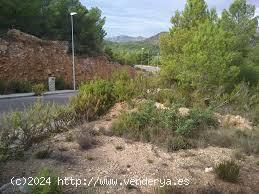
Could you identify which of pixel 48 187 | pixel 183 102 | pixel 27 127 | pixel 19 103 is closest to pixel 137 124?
pixel 27 127

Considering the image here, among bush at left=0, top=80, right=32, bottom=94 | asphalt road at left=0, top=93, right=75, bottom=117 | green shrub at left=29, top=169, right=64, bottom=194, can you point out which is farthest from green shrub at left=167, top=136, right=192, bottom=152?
bush at left=0, top=80, right=32, bottom=94

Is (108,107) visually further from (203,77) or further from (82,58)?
(82,58)

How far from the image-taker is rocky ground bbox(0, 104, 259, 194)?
22.0 ft

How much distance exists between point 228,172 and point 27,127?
12.6ft

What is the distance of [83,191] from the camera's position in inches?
244

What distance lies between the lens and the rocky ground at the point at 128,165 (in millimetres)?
6711

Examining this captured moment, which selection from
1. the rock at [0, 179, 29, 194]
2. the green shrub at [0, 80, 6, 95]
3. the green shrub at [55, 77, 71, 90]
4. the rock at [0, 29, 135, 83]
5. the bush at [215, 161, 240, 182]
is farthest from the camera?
the green shrub at [55, 77, 71, 90]

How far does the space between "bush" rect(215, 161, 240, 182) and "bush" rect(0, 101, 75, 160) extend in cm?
360

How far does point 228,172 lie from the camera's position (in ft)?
23.1

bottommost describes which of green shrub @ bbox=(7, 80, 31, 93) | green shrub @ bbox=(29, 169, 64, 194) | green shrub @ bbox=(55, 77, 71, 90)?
green shrub @ bbox=(55, 77, 71, 90)

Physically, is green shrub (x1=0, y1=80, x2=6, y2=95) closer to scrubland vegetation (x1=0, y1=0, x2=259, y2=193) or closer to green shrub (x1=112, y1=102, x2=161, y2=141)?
scrubland vegetation (x1=0, y1=0, x2=259, y2=193)

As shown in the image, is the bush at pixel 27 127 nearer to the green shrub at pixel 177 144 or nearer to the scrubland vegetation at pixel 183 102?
the scrubland vegetation at pixel 183 102

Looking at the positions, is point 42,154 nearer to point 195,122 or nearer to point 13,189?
point 13,189

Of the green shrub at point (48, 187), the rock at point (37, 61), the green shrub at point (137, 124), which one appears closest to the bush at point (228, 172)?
the green shrub at point (137, 124)
